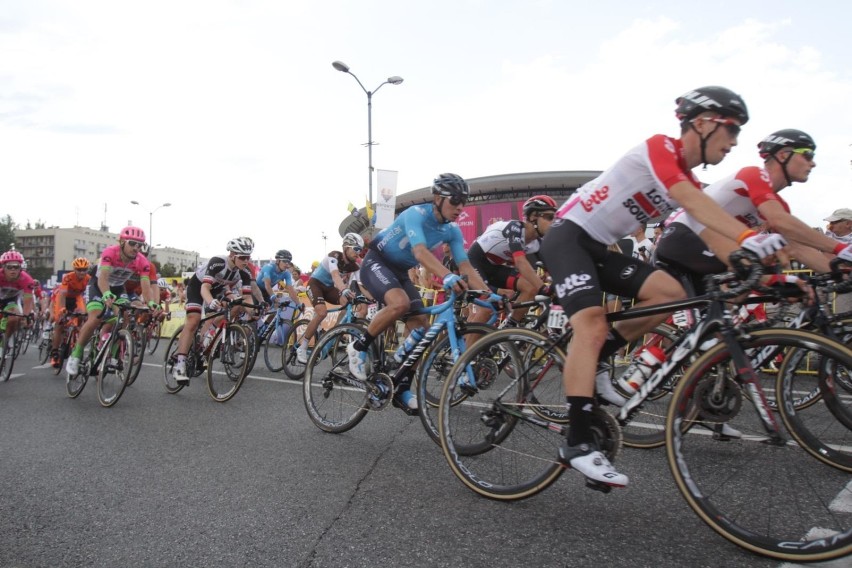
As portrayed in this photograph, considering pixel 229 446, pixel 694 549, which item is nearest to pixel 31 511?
pixel 229 446

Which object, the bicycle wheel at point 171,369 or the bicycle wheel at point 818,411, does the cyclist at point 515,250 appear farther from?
the bicycle wheel at point 171,369

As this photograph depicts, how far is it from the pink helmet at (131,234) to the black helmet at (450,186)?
463 cm

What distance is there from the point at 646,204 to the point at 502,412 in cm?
137

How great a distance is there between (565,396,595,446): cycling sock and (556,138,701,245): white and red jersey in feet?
Result: 2.92

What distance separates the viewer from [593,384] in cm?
262

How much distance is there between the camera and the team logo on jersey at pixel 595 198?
9.51 feet

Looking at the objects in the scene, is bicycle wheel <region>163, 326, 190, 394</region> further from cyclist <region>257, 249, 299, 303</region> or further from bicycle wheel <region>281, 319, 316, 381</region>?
→ cyclist <region>257, 249, 299, 303</region>

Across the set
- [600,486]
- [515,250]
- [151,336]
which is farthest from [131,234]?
[600,486]

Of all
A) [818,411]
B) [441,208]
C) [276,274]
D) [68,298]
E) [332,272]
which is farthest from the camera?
[276,274]

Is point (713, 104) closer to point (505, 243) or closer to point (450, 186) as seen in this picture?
point (450, 186)

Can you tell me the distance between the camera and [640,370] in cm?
301

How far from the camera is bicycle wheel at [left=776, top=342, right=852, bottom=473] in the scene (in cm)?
272

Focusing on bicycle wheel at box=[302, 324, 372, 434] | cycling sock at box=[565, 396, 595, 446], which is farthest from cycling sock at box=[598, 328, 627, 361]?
bicycle wheel at box=[302, 324, 372, 434]

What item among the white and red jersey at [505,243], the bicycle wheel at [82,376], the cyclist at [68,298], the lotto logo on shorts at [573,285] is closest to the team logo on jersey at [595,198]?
the lotto logo on shorts at [573,285]
